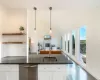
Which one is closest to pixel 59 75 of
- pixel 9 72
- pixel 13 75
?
pixel 13 75

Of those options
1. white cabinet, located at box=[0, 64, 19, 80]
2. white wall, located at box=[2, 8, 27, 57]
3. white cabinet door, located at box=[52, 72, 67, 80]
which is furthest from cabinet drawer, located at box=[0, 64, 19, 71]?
white wall, located at box=[2, 8, 27, 57]

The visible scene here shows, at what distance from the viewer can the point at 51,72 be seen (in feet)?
12.2

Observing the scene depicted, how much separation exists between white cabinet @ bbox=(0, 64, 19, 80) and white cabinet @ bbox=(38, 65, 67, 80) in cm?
58

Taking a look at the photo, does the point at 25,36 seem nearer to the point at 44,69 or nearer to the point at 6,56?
the point at 6,56

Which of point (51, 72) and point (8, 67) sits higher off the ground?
point (8, 67)

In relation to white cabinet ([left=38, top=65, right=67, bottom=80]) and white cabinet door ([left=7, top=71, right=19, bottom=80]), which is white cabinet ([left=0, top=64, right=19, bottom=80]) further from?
white cabinet ([left=38, top=65, right=67, bottom=80])

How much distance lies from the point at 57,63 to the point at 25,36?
1804mm

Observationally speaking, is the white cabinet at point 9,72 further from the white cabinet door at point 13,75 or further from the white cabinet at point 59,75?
the white cabinet at point 59,75

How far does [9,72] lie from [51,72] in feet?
3.49

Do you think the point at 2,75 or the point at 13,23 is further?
the point at 13,23

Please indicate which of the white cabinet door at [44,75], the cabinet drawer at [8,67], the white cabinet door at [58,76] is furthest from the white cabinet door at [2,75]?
the white cabinet door at [58,76]

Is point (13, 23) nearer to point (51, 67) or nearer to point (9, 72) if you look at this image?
point (9, 72)

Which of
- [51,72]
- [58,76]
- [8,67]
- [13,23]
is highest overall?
[13,23]

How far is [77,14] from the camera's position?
3.85 m
